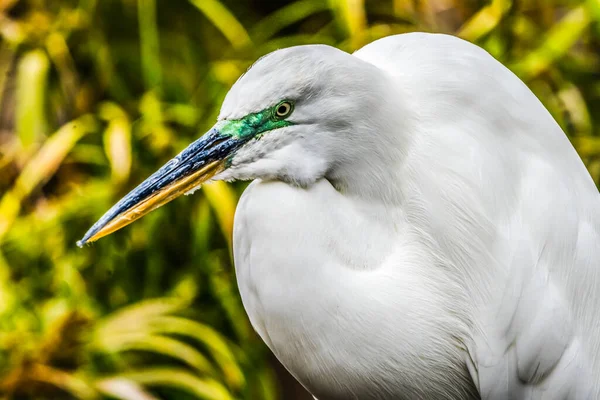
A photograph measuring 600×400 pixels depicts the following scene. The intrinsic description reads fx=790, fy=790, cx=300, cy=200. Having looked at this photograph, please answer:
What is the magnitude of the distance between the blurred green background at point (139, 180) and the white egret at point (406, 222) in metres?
1.13

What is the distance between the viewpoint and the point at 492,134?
1085mm

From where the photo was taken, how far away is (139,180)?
2.36 meters

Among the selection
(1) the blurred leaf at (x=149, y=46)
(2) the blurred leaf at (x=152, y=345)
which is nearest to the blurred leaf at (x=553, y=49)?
(1) the blurred leaf at (x=149, y=46)

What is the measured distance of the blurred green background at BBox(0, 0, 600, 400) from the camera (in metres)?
A: 2.14

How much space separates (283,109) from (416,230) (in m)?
0.25

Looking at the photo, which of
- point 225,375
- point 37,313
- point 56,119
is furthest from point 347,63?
point 56,119

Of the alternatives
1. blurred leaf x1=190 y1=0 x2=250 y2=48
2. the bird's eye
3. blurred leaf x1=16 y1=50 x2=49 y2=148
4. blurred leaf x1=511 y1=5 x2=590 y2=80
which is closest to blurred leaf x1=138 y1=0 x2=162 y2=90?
blurred leaf x1=190 y1=0 x2=250 y2=48

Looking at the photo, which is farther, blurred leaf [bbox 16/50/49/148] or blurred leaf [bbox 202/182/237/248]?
blurred leaf [bbox 16/50/49/148]

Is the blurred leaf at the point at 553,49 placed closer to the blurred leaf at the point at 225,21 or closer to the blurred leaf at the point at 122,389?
the blurred leaf at the point at 225,21

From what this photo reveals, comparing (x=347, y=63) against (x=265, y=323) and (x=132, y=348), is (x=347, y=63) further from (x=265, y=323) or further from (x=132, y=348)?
(x=132, y=348)

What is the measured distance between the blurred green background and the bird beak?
3.57 feet

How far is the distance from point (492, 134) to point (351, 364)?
0.37 m

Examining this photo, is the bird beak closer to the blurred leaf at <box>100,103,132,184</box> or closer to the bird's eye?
the bird's eye

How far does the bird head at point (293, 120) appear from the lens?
37.3 inches
